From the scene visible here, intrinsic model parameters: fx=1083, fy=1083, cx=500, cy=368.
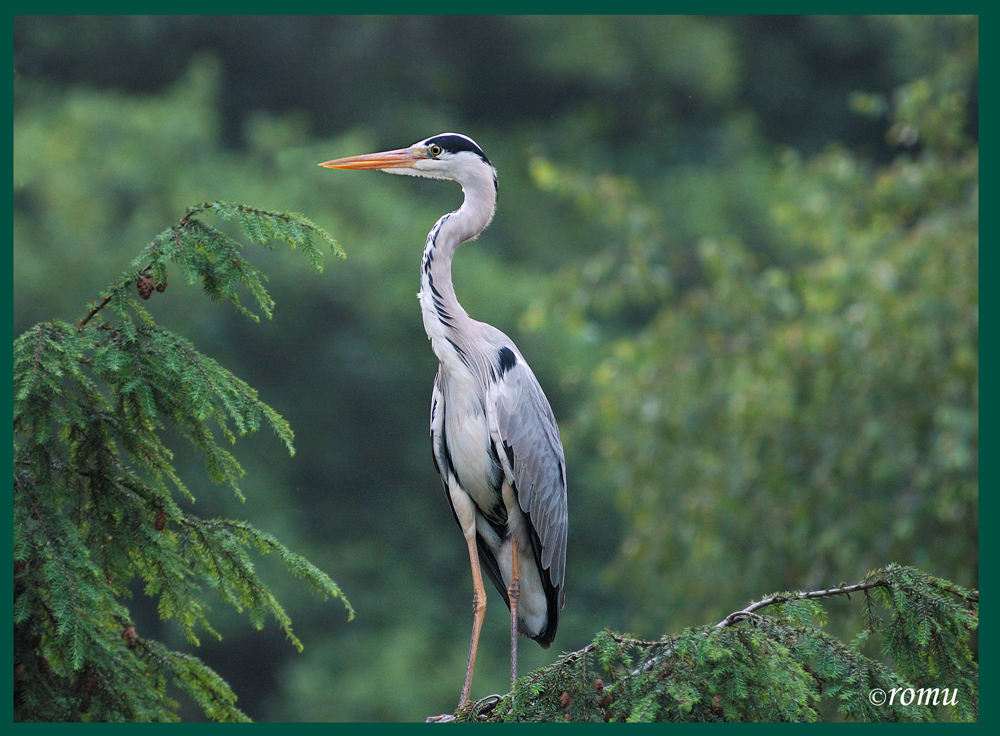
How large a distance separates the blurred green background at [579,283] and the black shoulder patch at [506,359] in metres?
1.74

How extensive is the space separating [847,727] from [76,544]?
1628 mm

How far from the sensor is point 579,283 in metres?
6.32

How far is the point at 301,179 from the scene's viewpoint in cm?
1107

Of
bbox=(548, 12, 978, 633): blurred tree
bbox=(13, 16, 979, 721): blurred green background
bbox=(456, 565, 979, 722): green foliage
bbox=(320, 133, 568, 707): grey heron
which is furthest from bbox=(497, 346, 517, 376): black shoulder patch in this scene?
bbox=(548, 12, 978, 633): blurred tree

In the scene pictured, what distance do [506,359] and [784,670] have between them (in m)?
1.27

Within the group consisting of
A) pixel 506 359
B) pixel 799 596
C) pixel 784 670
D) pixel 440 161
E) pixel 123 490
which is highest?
pixel 440 161

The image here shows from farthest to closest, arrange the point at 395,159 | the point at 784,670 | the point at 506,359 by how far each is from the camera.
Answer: the point at 395,159 < the point at 506,359 < the point at 784,670

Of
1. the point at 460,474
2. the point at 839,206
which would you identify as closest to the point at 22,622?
the point at 460,474

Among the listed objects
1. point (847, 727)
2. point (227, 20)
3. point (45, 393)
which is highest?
point (227, 20)

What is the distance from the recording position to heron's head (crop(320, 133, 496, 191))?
122 inches

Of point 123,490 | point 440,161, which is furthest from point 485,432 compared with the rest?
point 123,490

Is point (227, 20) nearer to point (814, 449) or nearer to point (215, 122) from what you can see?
point (215, 122)

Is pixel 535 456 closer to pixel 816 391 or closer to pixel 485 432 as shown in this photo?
pixel 485 432

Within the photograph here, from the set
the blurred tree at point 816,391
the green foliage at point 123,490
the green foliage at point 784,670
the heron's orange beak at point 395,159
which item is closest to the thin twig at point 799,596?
the green foliage at point 784,670
